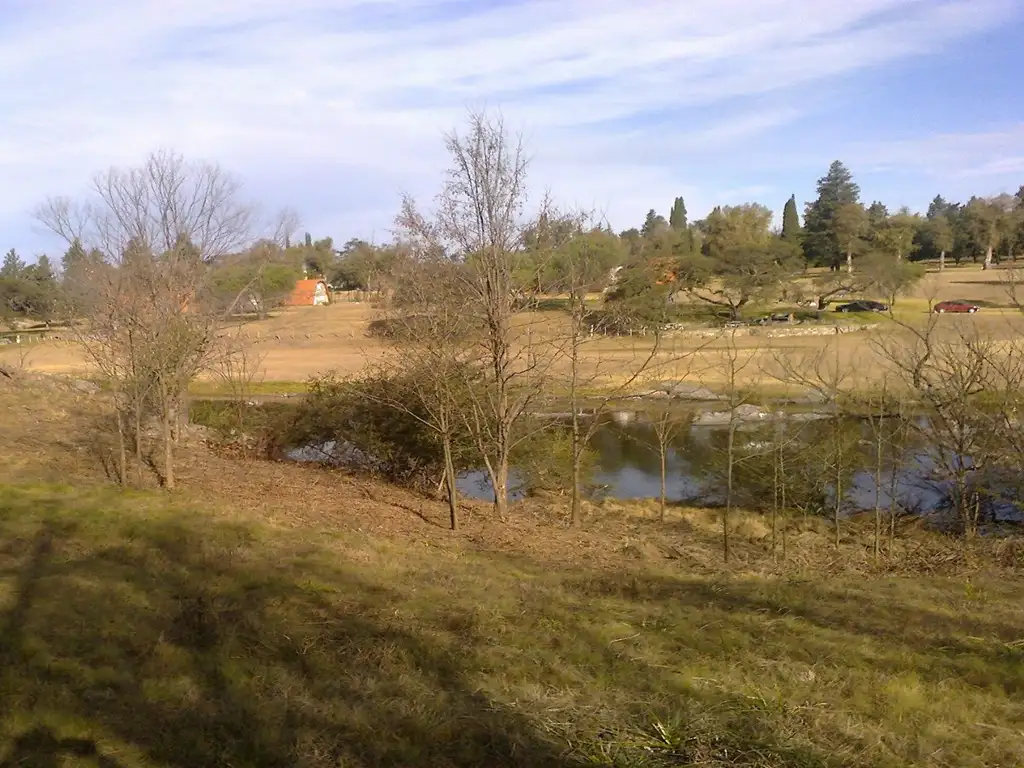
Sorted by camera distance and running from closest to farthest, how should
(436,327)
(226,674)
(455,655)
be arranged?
(226,674) < (455,655) < (436,327)

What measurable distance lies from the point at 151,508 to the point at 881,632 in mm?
8528

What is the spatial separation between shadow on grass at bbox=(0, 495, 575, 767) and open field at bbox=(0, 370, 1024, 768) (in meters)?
0.02

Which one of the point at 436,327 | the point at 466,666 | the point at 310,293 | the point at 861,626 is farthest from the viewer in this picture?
the point at 310,293

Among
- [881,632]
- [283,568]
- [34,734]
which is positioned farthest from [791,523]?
[34,734]

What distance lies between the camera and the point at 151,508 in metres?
10.4

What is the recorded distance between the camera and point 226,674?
16.4 feet

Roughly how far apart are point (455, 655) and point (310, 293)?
56486mm

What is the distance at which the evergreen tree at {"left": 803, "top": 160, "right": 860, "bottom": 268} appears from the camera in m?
59.7

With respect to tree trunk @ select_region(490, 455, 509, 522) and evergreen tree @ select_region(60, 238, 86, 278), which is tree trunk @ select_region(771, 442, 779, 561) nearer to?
tree trunk @ select_region(490, 455, 509, 522)

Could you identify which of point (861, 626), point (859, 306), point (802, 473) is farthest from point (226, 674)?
point (859, 306)

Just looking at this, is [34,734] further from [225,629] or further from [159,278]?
[159,278]

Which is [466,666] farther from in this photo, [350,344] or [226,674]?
[350,344]

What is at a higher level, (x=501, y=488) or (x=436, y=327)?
(x=436, y=327)

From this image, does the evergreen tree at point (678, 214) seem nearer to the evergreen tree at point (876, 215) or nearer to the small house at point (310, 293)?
the evergreen tree at point (876, 215)
